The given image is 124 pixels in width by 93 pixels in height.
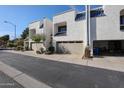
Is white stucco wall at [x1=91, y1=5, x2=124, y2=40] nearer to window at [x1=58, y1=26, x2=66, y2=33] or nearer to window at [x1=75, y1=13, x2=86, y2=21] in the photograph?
window at [x1=75, y1=13, x2=86, y2=21]

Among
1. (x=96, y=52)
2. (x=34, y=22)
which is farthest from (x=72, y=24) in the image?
(x=34, y=22)

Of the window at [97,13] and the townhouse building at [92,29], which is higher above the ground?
the window at [97,13]

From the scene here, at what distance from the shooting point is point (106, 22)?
1906cm

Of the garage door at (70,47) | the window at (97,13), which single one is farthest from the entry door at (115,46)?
the window at (97,13)

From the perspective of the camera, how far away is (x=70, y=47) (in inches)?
966

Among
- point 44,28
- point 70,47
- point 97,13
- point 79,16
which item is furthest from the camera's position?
point 44,28

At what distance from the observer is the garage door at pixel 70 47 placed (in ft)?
75.6

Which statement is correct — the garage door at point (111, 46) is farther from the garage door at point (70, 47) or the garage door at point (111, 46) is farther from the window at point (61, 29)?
the window at point (61, 29)

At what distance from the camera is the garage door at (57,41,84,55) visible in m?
23.0

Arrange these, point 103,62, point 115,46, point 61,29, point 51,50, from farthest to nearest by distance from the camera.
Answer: point 61,29
point 115,46
point 51,50
point 103,62

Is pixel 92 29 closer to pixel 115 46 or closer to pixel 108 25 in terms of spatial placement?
pixel 108 25

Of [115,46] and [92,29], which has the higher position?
[92,29]

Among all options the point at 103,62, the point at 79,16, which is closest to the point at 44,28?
the point at 79,16

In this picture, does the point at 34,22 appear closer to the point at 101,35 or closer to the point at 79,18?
the point at 79,18
